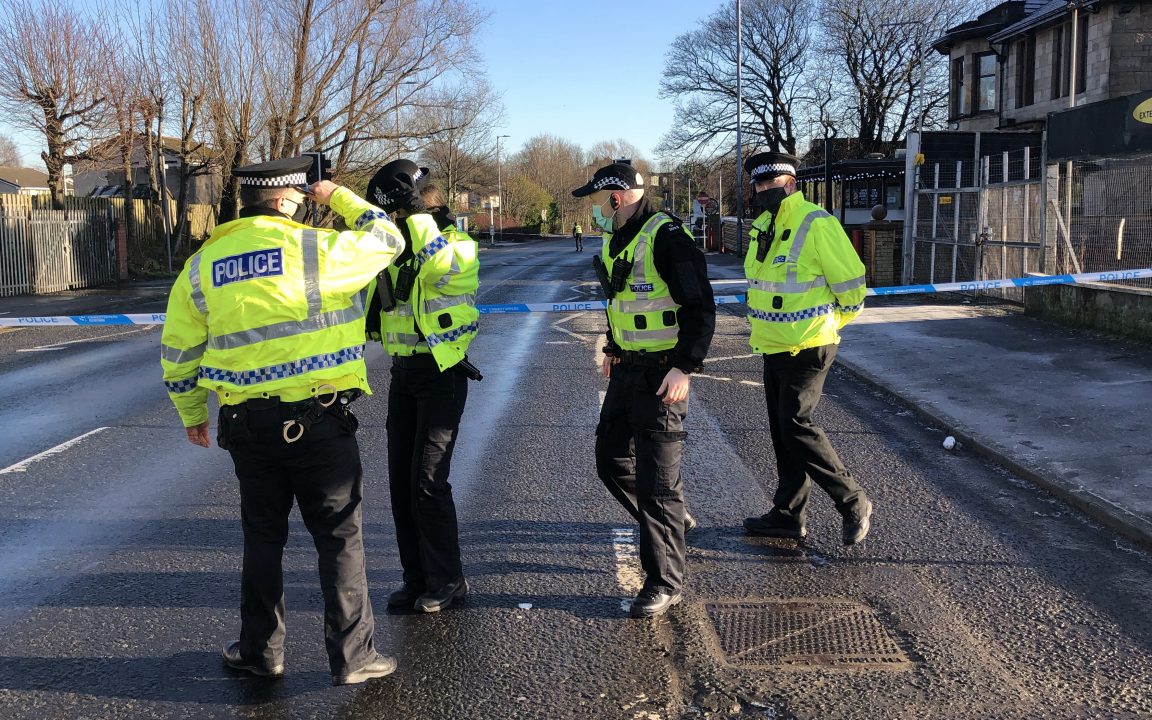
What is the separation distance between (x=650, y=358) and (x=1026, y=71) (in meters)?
32.3

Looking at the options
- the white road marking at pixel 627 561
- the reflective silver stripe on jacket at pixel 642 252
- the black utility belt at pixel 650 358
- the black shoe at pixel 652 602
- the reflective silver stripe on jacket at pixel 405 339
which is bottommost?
the white road marking at pixel 627 561

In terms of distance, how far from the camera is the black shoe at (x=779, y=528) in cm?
509

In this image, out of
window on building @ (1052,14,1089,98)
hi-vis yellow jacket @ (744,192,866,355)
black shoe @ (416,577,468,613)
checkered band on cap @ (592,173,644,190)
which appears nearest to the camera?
black shoe @ (416,577,468,613)

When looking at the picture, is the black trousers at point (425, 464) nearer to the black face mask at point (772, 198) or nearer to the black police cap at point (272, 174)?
the black police cap at point (272, 174)

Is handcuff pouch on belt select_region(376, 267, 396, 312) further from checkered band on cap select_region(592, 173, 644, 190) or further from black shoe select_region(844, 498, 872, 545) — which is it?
black shoe select_region(844, 498, 872, 545)

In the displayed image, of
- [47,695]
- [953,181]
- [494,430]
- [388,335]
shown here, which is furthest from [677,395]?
[953,181]

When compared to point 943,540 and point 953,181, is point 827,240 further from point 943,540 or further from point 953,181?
point 953,181

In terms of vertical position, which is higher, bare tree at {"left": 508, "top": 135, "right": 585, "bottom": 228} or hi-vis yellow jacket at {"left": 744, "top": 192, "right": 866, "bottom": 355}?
bare tree at {"left": 508, "top": 135, "right": 585, "bottom": 228}

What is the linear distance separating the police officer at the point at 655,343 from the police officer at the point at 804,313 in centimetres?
89

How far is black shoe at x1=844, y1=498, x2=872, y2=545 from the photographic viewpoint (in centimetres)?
486

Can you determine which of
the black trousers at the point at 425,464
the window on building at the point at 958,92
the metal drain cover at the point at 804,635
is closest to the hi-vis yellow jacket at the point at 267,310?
the black trousers at the point at 425,464

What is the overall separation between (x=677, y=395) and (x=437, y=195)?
1382 millimetres

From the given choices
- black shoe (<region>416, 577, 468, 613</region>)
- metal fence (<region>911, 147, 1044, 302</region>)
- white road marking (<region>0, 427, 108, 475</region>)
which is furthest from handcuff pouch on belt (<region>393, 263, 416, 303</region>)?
metal fence (<region>911, 147, 1044, 302</region>)

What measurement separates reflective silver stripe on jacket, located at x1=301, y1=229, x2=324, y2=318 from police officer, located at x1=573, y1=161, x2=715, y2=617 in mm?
1373
